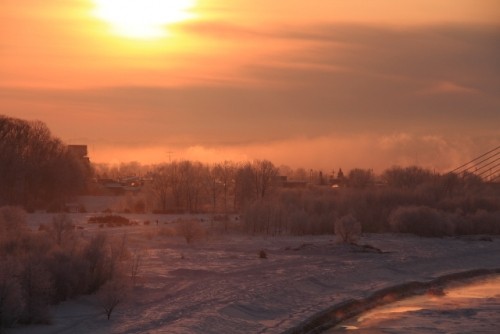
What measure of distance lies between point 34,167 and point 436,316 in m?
70.8

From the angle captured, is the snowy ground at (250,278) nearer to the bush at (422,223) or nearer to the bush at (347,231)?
the bush at (347,231)

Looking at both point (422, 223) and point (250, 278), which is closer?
point (250, 278)

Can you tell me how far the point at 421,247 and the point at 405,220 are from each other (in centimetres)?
1467

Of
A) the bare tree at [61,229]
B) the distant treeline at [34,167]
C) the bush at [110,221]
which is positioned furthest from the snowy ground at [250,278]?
the distant treeline at [34,167]

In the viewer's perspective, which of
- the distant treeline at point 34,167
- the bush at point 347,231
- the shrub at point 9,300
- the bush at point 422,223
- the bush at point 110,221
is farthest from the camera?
the distant treeline at point 34,167

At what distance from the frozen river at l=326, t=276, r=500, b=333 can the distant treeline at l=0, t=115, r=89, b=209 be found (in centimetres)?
5738

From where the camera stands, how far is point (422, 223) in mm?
71125

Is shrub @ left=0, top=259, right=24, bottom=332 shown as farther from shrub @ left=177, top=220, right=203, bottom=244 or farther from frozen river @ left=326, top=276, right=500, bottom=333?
shrub @ left=177, top=220, right=203, bottom=244

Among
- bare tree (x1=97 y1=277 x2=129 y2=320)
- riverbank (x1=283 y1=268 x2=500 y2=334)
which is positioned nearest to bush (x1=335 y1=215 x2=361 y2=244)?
riverbank (x1=283 y1=268 x2=500 y2=334)

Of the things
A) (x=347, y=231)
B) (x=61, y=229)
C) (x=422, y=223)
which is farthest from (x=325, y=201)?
(x=61, y=229)

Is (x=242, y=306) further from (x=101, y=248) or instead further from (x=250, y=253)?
(x=250, y=253)

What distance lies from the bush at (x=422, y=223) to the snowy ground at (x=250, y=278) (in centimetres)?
774

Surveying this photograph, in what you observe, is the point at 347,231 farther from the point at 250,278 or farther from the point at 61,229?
the point at 61,229

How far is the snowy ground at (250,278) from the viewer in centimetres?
2647
